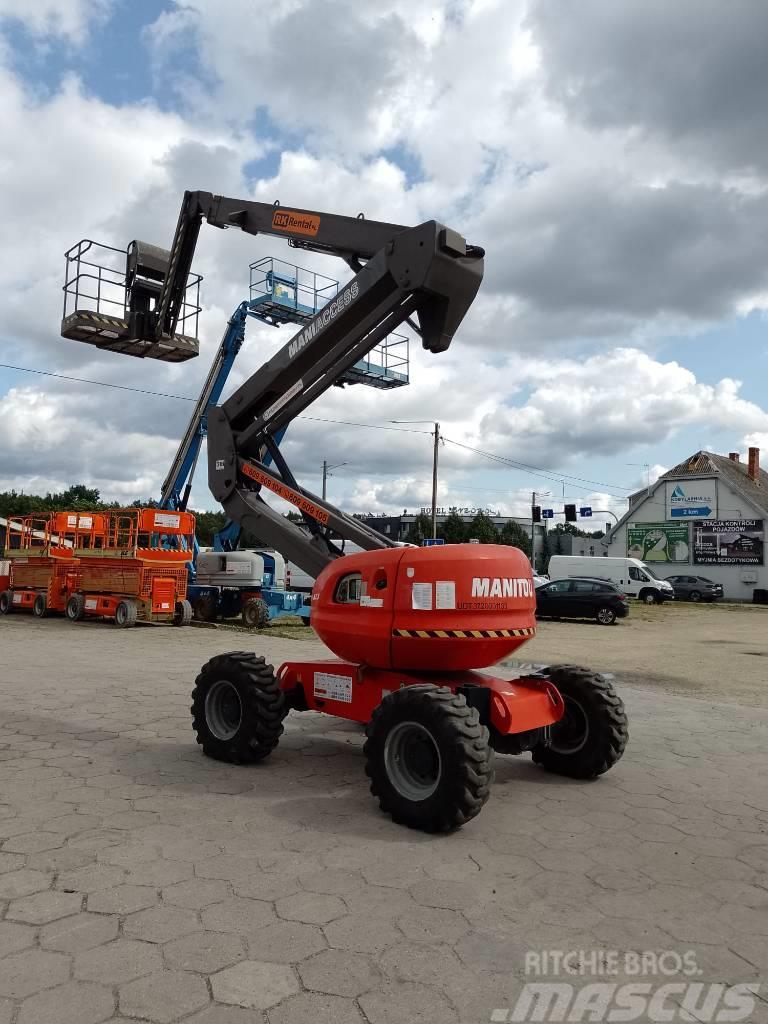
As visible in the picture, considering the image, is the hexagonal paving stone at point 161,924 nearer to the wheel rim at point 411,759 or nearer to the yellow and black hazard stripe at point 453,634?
the wheel rim at point 411,759

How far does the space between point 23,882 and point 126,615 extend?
14478 mm

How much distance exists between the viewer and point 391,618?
Answer: 551cm

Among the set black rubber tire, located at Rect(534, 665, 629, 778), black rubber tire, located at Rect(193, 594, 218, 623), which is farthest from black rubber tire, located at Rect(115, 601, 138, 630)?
black rubber tire, located at Rect(534, 665, 629, 778)

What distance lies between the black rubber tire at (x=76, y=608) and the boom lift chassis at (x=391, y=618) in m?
12.5

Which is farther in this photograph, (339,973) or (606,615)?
(606,615)

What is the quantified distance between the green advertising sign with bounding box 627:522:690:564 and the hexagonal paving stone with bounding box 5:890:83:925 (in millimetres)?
48274

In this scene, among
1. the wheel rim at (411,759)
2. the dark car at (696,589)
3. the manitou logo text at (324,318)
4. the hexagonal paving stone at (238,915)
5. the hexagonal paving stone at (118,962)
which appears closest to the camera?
the hexagonal paving stone at (118,962)

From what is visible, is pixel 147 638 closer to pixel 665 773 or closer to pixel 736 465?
pixel 665 773

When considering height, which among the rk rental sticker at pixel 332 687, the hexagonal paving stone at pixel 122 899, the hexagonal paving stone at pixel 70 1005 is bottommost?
the hexagonal paving stone at pixel 70 1005

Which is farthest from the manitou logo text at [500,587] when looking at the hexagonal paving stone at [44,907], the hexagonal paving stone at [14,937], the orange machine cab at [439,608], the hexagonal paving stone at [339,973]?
the hexagonal paving stone at [14,937]

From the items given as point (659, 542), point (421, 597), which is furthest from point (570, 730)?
point (659, 542)

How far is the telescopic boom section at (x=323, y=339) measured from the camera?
6.27m

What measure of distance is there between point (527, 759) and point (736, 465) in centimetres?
5244

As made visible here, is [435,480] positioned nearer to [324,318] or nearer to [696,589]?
[696,589]
